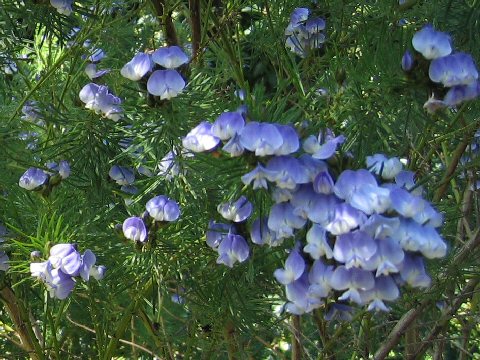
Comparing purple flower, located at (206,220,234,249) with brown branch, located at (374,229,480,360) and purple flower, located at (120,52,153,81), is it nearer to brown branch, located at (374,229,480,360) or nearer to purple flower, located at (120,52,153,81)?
purple flower, located at (120,52,153,81)

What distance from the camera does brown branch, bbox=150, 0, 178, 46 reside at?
98cm

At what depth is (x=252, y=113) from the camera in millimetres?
708

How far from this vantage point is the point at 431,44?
0.73 meters

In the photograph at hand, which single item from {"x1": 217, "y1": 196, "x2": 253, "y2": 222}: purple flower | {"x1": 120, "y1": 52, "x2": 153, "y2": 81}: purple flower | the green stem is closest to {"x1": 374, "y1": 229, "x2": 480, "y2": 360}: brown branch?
the green stem

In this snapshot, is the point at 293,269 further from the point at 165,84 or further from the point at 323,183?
the point at 165,84

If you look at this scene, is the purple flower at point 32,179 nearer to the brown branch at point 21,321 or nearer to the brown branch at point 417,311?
the brown branch at point 21,321

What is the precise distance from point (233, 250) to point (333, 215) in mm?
262

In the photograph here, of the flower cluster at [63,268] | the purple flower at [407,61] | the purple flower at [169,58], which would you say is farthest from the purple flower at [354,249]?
the flower cluster at [63,268]

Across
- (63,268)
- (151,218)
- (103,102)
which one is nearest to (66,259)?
(63,268)

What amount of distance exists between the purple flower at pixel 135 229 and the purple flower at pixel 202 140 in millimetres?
295

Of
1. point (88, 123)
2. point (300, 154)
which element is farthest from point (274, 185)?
point (88, 123)

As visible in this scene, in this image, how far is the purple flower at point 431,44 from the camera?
72cm

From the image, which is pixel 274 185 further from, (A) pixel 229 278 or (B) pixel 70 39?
(B) pixel 70 39

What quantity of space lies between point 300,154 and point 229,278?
42cm
